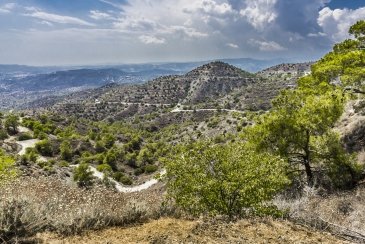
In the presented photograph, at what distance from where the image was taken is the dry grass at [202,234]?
7574 millimetres

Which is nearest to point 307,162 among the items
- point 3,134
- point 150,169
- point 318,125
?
point 318,125

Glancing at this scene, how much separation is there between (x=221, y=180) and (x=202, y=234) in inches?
128

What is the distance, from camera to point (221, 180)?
11.1 meters

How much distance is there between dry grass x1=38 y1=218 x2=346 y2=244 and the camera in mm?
7574

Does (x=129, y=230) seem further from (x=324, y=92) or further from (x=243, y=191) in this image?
(x=324, y=92)

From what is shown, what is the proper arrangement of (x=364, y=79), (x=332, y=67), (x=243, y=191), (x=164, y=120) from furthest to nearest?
(x=164, y=120), (x=332, y=67), (x=364, y=79), (x=243, y=191)

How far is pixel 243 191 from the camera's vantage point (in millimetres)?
10398

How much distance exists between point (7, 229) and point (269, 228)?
5.65 m

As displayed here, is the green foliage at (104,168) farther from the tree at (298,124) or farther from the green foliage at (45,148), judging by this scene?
the tree at (298,124)

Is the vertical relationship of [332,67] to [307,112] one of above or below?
above

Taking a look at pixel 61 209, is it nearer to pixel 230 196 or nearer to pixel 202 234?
pixel 202 234

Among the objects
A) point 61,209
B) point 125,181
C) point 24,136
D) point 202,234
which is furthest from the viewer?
point 24,136

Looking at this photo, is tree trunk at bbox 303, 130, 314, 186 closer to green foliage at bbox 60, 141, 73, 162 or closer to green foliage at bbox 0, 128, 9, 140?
green foliage at bbox 60, 141, 73, 162

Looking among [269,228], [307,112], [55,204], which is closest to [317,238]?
[269,228]
